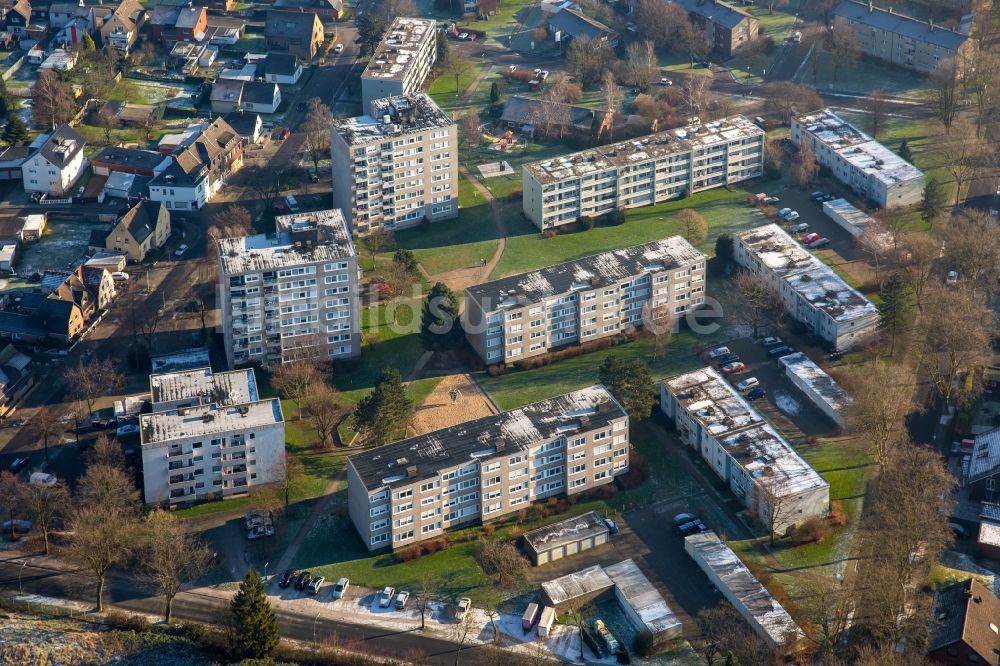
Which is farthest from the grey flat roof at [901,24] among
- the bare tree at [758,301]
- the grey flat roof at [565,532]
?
the grey flat roof at [565,532]

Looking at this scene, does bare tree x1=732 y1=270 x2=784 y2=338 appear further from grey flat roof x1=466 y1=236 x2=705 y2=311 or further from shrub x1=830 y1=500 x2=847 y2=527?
shrub x1=830 y1=500 x2=847 y2=527

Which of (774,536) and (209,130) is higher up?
(209,130)

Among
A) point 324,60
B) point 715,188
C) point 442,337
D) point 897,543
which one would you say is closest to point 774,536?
point 897,543

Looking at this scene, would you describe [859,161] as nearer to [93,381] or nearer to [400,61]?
[400,61]

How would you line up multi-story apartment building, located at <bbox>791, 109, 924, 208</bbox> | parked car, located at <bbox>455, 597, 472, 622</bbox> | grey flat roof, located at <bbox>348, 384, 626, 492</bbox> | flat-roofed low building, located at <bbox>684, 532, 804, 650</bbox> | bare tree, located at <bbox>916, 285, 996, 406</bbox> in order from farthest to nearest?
1. multi-story apartment building, located at <bbox>791, 109, 924, 208</bbox>
2. bare tree, located at <bbox>916, 285, 996, 406</bbox>
3. grey flat roof, located at <bbox>348, 384, 626, 492</bbox>
4. parked car, located at <bbox>455, 597, 472, 622</bbox>
5. flat-roofed low building, located at <bbox>684, 532, 804, 650</bbox>

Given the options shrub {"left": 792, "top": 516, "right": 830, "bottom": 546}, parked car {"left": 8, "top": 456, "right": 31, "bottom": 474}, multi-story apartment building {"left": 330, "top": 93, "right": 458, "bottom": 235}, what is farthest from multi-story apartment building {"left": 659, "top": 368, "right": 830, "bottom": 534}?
parked car {"left": 8, "top": 456, "right": 31, "bottom": 474}

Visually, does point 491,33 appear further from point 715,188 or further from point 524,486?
point 524,486
